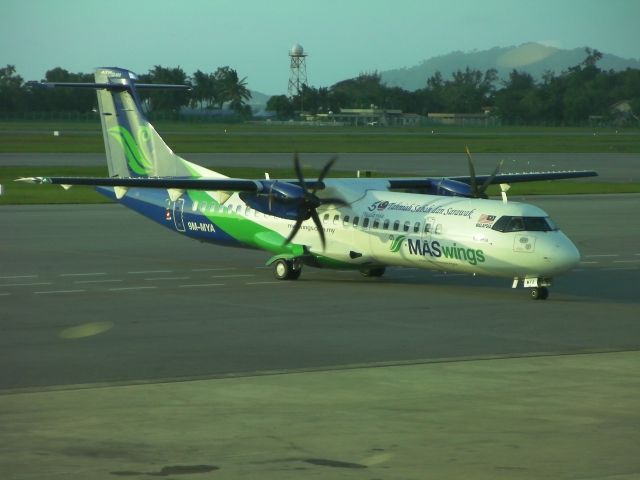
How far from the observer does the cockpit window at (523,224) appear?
24.1 meters

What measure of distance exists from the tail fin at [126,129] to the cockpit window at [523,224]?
38.5 feet

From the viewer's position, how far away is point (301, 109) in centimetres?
19875

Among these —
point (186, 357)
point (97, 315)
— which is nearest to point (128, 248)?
point (97, 315)

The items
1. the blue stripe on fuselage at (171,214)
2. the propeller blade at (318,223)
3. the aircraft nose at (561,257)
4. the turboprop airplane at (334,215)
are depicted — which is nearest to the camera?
the aircraft nose at (561,257)

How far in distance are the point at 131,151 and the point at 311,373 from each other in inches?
692

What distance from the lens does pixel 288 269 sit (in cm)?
2795

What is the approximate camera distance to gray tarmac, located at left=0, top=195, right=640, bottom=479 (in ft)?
40.1

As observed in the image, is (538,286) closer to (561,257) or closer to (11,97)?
(561,257)

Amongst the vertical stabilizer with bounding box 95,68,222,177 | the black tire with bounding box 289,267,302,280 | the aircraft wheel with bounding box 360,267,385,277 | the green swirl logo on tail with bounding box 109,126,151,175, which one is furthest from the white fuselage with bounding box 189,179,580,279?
the green swirl logo on tail with bounding box 109,126,151,175

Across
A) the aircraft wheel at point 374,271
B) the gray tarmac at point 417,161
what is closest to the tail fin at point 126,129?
the aircraft wheel at point 374,271

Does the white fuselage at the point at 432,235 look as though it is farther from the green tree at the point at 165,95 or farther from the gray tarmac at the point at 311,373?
the green tree at the point at 165,95

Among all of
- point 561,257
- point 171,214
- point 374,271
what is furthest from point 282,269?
point 561,257

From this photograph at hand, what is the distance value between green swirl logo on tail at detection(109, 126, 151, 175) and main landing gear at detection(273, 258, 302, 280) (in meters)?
6.58

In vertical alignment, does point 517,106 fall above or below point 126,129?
above
